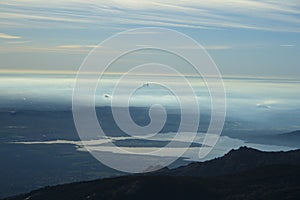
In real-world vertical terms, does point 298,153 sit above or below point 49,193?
above

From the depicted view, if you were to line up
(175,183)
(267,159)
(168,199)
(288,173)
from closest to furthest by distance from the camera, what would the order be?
1. (168,199)
2. (175,183)
3. (288,173)
4. (267,159)

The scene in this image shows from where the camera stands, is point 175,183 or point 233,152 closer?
point 175,183

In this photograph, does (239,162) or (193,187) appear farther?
(239,162)

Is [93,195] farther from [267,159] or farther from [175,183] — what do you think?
[267,159]

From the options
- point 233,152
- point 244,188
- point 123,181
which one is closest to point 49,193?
point 123,181

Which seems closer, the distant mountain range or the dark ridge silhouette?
the distant mountain range

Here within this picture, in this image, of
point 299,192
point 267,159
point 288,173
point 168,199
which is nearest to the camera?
point 299,192

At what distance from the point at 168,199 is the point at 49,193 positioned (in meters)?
27.4

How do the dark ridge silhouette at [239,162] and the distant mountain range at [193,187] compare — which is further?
the dark ridge silhouette at [239,162]

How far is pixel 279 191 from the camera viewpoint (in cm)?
7794

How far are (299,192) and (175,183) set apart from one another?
808 inches

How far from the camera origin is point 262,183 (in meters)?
87.1

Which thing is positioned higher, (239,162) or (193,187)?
(239,162)

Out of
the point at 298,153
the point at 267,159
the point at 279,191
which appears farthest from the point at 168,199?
the point at 298,153
